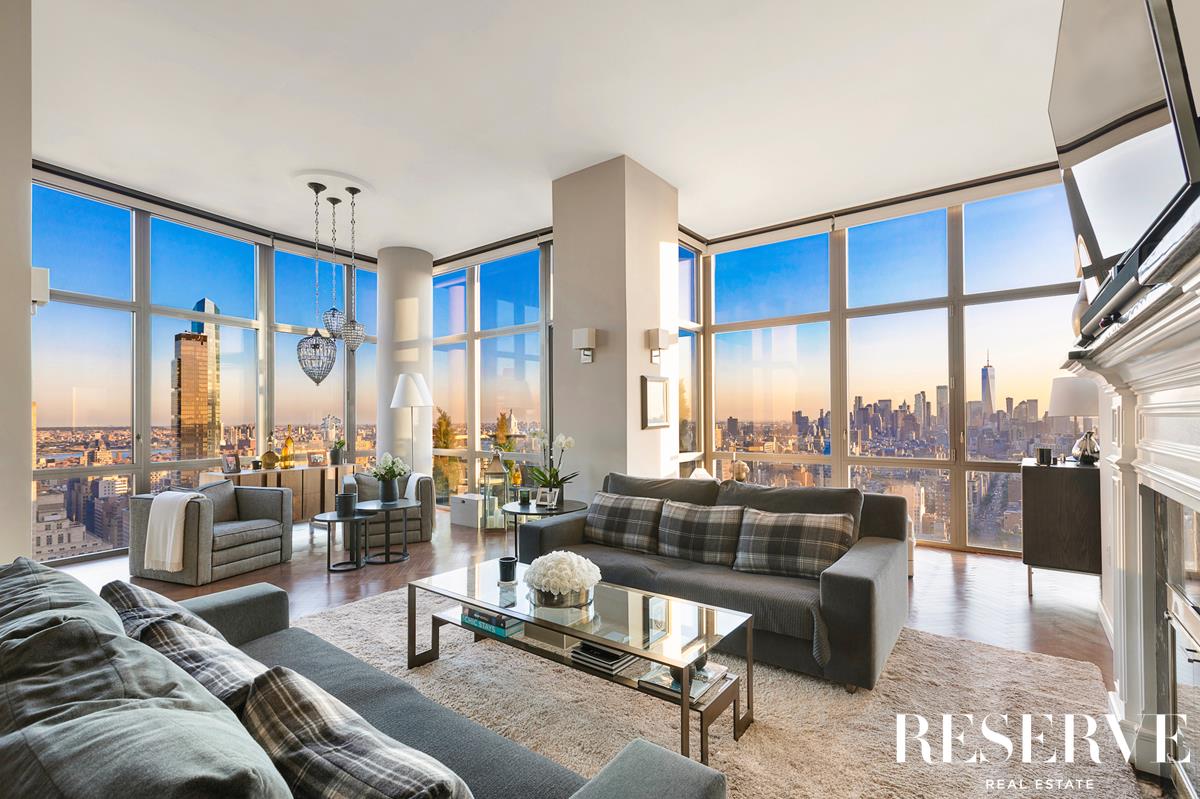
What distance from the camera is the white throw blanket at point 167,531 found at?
4.01 m

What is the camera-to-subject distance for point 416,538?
5.34 m

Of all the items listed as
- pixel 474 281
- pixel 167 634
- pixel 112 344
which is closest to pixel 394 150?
pixel 474 281

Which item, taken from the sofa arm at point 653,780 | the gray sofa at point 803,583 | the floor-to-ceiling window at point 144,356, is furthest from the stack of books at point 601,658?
the floor-to-ceiling window at point 144,356

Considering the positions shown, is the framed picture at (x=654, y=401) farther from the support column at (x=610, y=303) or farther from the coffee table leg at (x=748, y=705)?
the coffee table leg at (x=748, y=705)

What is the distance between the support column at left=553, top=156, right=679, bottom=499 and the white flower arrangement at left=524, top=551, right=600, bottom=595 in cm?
215

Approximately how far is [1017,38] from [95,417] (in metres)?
7.62

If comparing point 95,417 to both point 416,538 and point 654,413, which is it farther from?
point 654,413

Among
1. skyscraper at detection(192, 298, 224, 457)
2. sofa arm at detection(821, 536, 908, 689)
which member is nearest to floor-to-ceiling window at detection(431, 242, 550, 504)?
skyscraper at detection(192, 298, 224, 457)

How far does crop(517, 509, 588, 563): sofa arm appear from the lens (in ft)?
11.3

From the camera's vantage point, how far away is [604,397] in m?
4.72

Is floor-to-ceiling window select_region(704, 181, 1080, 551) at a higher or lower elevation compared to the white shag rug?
higher

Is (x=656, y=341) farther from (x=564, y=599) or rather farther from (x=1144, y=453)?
(x=1144, y=453)

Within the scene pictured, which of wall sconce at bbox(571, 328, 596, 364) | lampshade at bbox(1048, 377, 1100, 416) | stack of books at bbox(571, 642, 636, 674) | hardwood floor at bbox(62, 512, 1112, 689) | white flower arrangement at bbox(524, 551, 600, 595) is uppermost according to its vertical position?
wall sconce at bbox(571, 328, 596, 364)

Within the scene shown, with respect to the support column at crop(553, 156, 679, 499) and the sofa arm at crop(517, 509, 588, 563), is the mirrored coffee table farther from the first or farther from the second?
the support column at crop(553, 156, 679, 499)
